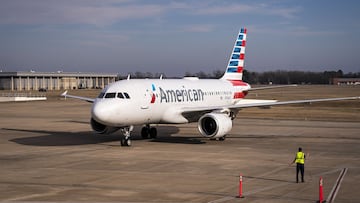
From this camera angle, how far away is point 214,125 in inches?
1200

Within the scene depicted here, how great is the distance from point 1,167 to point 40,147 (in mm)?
7038

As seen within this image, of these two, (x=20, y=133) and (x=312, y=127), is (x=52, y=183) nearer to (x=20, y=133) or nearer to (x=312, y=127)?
(x=20, y=133)

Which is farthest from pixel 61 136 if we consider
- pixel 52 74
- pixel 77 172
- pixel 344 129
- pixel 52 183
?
pixel 52 74

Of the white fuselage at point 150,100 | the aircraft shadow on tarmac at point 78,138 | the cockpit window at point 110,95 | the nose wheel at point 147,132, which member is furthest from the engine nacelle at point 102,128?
the nose wheel at point 147,132

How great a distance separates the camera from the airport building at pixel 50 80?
139375 mm

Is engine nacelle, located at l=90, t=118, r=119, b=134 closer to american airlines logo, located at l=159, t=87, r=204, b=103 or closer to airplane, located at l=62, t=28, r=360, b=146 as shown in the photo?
airplane, located at l=62, t=28, r=360, b=146

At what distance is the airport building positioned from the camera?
457 feet

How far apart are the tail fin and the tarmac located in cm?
593

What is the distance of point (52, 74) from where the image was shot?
147 m

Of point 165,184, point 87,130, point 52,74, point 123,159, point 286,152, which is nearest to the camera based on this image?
point 165,184

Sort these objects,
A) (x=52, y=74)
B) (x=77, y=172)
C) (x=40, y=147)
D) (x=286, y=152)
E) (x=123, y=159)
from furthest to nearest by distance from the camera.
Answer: (x=52, y=74)
(x=40, y=147)
(x=286, y=152)
(x=123, y=159)
(x=77, y=172)

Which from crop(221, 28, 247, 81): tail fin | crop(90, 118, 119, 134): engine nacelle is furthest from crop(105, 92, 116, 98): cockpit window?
crop(221, 28, 247, 81): tail fin

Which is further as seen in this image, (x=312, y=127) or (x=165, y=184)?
(x=312, y=127)

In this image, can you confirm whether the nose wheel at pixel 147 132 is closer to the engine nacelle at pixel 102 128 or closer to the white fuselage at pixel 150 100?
the white fuselage at pixel 150 100
